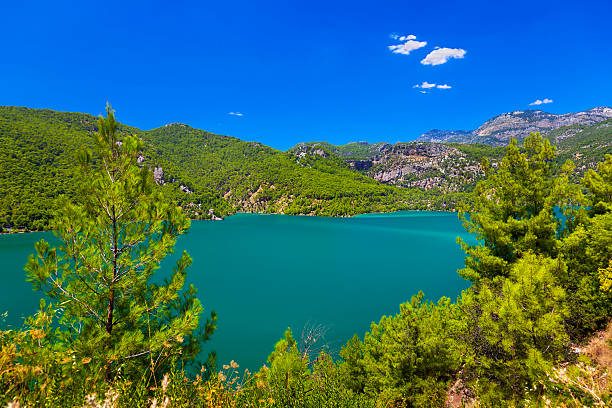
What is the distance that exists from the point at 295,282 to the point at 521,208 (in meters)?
28.4

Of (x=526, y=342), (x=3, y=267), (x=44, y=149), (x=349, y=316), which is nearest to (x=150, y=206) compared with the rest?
(x=526, y=342)

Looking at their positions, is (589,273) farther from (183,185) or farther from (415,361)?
(183,185)

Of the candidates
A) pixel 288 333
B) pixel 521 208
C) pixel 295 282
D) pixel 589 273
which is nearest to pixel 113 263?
pixel 288 333

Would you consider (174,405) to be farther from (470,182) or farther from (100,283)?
(470,182)

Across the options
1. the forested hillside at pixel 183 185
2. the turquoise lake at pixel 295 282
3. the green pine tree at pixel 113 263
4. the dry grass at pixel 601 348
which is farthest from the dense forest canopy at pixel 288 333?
the forested hillside at pixel 183 185

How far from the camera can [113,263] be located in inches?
248

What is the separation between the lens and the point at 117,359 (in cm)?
567

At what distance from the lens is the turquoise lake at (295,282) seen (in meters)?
22.2

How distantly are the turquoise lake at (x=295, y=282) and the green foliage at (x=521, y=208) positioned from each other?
12.1m

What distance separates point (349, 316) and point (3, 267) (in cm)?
4782

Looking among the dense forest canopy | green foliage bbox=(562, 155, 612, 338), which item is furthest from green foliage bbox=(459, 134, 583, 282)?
green foliage bbox=(562, 155, 612, 338)

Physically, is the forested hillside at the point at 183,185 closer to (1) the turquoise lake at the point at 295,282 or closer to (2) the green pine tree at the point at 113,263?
(1) the turquoise lake at the point at 295,282

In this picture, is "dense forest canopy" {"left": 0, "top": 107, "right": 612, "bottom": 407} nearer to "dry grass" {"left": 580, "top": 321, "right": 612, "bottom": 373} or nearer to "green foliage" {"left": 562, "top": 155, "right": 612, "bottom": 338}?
"green foliage" {"left": 562, "top": 155, "right": 612, "bottom": 338}

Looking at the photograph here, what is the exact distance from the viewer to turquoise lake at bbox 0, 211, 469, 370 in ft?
72.7
